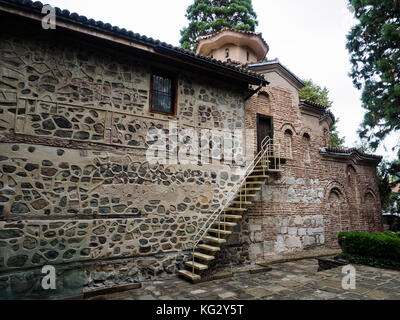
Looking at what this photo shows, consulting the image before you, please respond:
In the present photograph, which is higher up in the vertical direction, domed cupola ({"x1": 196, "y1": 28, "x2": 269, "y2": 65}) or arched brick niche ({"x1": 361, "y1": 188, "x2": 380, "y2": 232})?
domed cupola ({"x1": 196, "y1": 28, "x2": 269, "y2": 65})

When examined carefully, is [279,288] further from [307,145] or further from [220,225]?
[307,145]

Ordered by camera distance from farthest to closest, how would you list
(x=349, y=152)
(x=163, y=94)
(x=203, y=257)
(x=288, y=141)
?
(x=349, y=152)
(x=288, y=141)
(x=163, y=94)
(x=203, y=257)

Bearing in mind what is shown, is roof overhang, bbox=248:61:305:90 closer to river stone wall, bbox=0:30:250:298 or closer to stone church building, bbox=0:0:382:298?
stone church building, bbox=0:0:382:298

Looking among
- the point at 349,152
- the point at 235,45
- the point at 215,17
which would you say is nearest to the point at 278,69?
the point at 235,45

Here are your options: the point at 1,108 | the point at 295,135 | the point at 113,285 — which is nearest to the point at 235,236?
the point at 113,285

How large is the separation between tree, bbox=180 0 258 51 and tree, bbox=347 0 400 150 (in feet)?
27.1

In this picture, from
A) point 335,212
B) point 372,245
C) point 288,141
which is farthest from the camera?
point 335,212

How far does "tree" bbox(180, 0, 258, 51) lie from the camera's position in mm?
17438

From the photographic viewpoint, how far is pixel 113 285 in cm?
523

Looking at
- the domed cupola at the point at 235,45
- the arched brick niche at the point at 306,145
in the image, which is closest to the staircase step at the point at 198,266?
the arched brick niche at the point at 306,145

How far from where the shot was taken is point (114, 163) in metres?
5.64

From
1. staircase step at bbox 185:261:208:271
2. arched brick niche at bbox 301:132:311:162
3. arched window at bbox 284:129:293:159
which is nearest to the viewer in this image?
staircase step at bbox 185:261:208:271

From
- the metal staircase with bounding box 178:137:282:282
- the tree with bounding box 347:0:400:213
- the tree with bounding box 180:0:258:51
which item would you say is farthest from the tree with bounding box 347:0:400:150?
the tree with bounding box 180:0:258:51

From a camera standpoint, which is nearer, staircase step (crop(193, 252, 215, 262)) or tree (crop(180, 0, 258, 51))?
staircase step (crop(193, 252, 215, 262))
